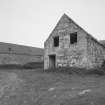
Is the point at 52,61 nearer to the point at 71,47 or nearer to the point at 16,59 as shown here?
the point at 71,47

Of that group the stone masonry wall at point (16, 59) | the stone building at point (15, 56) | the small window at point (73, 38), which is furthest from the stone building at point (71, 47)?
the stone building at point (15, 56)

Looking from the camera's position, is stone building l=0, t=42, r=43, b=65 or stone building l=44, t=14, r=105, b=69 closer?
stone building l=44, t=14, r=105, b=69

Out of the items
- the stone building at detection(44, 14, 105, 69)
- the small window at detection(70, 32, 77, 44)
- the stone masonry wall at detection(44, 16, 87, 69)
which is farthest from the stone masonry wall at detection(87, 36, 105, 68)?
the small window at detection(70, 32, 77, 44)

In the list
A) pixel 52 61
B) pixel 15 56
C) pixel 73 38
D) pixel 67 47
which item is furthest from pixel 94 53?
pixel 15 56

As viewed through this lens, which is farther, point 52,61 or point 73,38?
point 52,61

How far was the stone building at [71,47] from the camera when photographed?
14.4m

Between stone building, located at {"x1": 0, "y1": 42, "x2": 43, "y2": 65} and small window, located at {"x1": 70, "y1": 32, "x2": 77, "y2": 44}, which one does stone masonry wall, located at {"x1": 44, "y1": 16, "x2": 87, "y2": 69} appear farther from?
stone building, located at {"x1": 0, "y1": 42, "x2": 43, "y2": 65}

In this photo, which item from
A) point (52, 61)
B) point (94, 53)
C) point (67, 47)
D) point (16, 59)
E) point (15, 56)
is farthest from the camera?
point (15, 56)

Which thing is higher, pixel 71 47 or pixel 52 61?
pixel 71 47

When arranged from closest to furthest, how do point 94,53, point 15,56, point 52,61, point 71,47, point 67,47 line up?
point 94,53 < point 71,47 < point 67,47 < point 52,61 < point 15,56

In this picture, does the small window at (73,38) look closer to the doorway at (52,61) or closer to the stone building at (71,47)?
the stone building at (71,47)

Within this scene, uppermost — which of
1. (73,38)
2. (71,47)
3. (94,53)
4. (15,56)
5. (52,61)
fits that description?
(73,38)

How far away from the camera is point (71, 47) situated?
1571cm

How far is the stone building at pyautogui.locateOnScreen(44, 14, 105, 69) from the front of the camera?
1440cm
